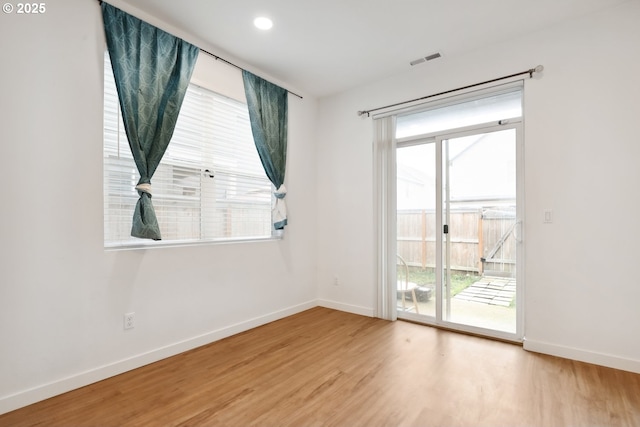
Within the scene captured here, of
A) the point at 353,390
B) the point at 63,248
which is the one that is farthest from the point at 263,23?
the point at 353,390

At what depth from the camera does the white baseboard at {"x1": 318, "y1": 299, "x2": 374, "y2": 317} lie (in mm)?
3924

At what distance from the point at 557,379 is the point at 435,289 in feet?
4.50

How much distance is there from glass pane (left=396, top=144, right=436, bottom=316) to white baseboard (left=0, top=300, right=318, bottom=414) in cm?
178

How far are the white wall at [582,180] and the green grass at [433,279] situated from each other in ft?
1.91

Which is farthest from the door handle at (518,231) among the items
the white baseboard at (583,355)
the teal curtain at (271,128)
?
the teal curtain at (271,128)

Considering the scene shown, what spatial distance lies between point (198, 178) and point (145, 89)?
87 cm

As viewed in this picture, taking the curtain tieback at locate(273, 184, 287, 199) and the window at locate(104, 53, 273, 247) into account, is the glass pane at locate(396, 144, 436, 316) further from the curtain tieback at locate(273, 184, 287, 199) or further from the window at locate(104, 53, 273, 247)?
the window at locate(104, 53, 273, 247)

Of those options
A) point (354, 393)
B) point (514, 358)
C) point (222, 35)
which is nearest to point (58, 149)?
point (222, 35)

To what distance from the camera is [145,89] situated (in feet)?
8.34

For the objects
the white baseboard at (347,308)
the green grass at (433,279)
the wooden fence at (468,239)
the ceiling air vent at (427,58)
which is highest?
the ceiling air vent at (427,58)

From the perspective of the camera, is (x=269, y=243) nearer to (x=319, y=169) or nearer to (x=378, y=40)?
(x=319, y=169)

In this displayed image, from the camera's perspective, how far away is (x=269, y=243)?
3.73 metres

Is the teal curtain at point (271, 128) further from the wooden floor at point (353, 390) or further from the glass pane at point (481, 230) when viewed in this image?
the glass pane at point (481, 230)

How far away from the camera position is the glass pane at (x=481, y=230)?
3.14m
